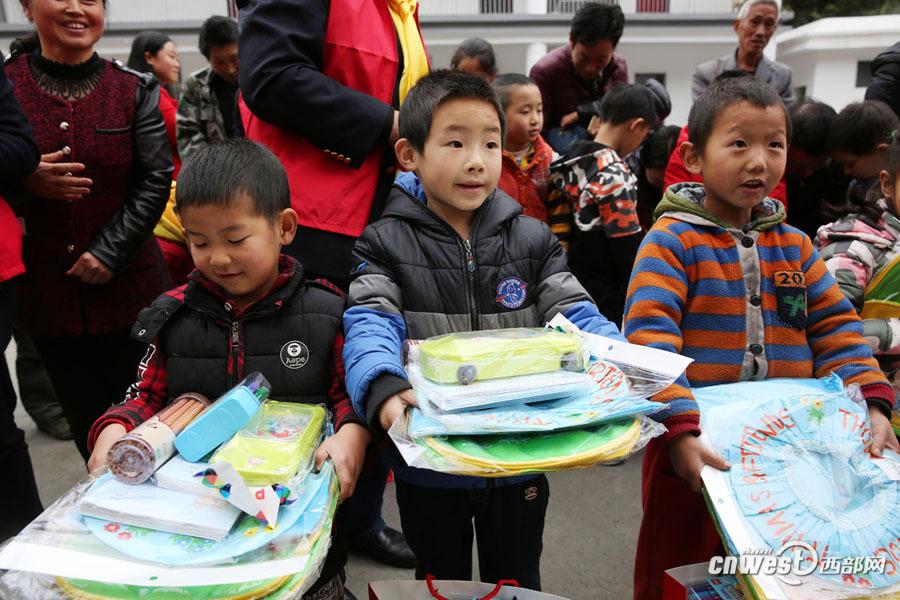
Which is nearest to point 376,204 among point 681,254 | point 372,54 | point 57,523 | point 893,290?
point 372,54

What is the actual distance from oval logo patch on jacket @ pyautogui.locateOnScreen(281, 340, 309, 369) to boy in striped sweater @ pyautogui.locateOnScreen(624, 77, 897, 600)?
76cm

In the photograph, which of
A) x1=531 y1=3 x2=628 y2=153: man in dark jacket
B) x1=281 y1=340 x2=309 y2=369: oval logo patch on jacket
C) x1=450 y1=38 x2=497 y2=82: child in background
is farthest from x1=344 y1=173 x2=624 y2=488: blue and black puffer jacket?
x1=450 y1=38 x2=497 y2=82: child in background

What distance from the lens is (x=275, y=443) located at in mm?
1182

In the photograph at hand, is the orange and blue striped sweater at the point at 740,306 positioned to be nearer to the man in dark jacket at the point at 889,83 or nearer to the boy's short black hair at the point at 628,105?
the boy's short black hair at the point at 628,105

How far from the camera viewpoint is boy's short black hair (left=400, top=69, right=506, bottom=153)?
1.50 metres

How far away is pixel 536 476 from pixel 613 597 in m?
0.92

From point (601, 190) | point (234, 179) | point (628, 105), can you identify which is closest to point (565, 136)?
point (628, 105)

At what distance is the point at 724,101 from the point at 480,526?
1.22 metres

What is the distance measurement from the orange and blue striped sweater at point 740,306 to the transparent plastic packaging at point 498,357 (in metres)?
0.36

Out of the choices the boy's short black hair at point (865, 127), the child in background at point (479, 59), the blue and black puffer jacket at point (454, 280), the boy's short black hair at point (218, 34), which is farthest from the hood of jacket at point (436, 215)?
the child in background at point (479, 59)

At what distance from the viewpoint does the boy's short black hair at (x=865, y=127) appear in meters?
2.61

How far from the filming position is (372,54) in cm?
A: 167

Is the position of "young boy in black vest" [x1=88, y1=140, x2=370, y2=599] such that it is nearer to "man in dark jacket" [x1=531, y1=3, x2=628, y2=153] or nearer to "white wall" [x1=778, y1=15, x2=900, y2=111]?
"man in dark jacket" [x1=531, y1=3, x2=628, y2=153]

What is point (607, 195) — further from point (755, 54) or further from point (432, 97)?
point (755, 54)
